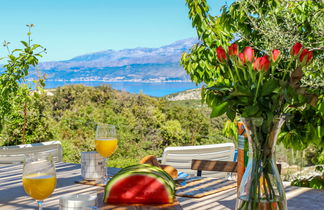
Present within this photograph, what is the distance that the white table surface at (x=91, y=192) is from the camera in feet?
4.80

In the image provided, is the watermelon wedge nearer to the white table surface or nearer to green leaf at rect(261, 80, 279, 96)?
the white table surface

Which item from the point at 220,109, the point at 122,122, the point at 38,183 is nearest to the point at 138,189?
the point at 38,183

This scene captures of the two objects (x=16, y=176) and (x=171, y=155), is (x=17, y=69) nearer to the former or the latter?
(x=171, y=155)

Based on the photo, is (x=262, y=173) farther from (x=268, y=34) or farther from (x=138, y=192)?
(x=268, y=34)

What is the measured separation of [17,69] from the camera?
13.8ft

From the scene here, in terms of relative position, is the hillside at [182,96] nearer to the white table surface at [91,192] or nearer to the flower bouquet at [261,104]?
the white table surface at [91,192]

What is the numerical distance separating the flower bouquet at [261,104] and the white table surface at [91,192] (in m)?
0.46

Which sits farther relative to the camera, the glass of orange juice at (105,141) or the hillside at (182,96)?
the hillside at (182,96)

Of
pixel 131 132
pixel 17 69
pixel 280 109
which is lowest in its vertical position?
pixel 131 132

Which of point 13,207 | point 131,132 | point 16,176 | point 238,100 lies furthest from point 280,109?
point 131,132

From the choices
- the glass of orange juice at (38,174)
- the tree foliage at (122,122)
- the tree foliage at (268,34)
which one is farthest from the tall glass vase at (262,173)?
the tree foliage at (122,122)

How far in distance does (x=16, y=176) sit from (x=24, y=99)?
3.27 metres

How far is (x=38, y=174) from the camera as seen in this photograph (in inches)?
46.8

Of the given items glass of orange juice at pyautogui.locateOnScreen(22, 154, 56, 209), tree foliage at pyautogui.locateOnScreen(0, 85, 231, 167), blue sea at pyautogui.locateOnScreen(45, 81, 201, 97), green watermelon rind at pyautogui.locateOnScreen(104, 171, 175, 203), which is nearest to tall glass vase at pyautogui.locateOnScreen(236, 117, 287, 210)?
green watermelon rind at pyautogui.locateOnScreen(104, 171, 175, 203)
